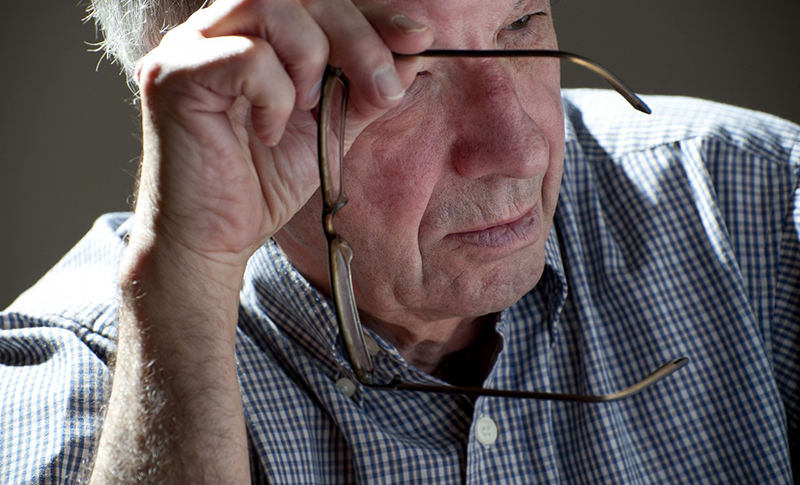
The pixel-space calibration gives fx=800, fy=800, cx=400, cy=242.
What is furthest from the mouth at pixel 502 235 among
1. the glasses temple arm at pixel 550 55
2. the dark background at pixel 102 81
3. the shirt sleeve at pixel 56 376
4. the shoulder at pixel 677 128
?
the dark background at pixel 102 81

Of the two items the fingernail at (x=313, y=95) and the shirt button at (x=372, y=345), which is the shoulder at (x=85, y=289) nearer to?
the shirt button at (x=372, y=345)

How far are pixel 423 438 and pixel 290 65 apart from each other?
0.68 metres

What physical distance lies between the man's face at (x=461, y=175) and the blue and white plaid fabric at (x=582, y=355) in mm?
164

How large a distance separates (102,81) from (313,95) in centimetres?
152

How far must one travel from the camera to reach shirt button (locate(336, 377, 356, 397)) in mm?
1299

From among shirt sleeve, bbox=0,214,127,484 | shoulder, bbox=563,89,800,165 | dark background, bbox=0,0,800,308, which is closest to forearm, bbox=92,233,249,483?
shirt sleeve, bbox=0,214,127,484

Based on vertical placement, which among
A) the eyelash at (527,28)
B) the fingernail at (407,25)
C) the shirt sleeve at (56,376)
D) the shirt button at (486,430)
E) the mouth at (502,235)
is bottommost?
the shirt button at (486,430)

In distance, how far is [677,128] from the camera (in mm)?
1516

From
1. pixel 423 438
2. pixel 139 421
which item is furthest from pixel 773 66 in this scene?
pixel 139 421

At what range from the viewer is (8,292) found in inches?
93.0

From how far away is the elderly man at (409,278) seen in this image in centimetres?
96

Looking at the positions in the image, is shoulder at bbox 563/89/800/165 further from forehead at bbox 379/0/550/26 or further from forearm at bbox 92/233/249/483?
forearm at bbox 92/233/249/483

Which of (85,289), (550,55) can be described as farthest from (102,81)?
(550,55)

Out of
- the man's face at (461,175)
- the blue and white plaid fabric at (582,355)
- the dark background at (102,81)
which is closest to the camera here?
the man's face at (461,175)
